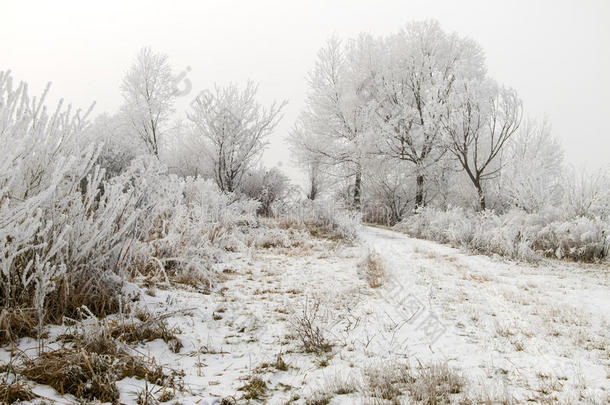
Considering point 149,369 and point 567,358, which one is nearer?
point 149,369

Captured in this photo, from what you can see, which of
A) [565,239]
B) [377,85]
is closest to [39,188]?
[565,239]

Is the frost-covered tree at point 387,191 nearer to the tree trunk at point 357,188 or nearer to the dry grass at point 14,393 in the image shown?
the tree trunk at point 357,188

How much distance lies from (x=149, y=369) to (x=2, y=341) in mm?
823

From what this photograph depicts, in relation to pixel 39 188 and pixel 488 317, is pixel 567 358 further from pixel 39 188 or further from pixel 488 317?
pixel 39 188

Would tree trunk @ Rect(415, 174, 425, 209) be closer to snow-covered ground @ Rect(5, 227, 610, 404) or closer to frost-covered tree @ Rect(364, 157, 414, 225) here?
frost-covered tree @ Rect(364, 157, 414, 225)

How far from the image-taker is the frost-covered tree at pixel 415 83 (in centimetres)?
1523

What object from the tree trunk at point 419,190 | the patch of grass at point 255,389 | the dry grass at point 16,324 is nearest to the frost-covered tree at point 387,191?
the tree trunk at point 419,190

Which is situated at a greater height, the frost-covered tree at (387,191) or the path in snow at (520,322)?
the frost-covered tree at (387,191)

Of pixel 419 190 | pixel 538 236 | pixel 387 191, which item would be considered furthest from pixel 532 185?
pixel 387 191

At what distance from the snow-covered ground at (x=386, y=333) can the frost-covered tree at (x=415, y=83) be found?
35.2 ft

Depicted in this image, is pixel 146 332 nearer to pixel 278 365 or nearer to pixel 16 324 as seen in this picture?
pixel 16 324

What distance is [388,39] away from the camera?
17453mm

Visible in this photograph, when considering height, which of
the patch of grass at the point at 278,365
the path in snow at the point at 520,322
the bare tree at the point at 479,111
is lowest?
the patch of grass at the point at 278,365

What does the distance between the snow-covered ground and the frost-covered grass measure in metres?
1.51
